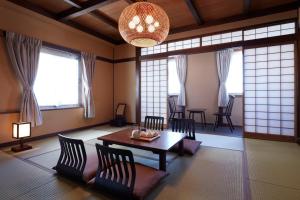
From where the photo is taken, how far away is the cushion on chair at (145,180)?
1.80 meters

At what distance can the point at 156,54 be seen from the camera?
541 centimetres

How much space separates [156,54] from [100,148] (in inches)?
161

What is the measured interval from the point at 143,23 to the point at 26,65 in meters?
2.95

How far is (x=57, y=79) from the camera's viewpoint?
468 centimetres

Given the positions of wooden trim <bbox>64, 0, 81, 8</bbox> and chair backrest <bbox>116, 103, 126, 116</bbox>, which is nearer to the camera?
wooden trim <bbox>64, 0, 81, 8</bbox>

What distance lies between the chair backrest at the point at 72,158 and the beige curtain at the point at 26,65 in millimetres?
1962

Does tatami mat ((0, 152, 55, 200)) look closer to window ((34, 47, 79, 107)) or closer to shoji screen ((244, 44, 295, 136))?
window ((34, 47, 79, 107))

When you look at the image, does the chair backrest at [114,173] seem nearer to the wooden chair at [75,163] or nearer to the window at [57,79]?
the wooden chair at [75,163]

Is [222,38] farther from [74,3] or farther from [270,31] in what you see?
[74,3]

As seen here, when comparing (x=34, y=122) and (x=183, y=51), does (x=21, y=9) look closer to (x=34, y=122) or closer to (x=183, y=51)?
(x=34, y=122)

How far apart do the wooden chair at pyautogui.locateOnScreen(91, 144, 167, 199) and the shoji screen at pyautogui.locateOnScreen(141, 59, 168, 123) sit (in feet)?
12.3

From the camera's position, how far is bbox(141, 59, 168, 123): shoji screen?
18.7 feet

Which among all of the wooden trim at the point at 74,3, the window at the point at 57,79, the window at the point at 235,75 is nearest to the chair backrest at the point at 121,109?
the window at the point at 57,79

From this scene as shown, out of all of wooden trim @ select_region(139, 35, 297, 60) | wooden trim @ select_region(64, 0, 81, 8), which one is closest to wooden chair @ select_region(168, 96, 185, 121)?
wooden trim @ select_region(139, 35, 297, 60)
